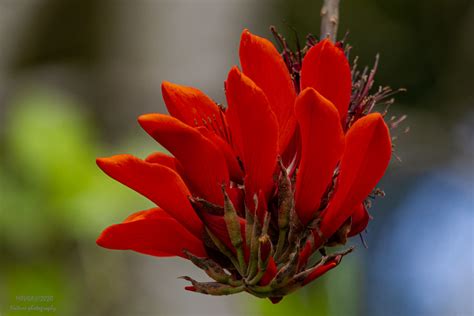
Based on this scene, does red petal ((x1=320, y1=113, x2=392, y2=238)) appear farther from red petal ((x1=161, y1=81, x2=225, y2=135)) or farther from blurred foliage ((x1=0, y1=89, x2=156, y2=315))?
blurred foliage ((x1=0, y1=89, x2=156, y2=315))

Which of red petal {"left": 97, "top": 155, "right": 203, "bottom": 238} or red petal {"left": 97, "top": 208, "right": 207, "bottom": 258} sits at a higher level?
red petal {"left": 97, "top": 155, "right": 203, "bottom": 238}

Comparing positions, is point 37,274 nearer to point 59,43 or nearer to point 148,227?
point 148,227

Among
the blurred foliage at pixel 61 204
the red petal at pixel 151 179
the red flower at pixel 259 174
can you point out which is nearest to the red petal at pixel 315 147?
the red flower at pixel 259 174

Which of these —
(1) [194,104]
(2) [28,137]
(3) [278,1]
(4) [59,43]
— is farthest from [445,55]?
(1) [194,104]

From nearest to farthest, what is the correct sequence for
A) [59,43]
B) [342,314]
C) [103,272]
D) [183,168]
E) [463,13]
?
[183,168]
[342,314]
[103,272]
[59,43]
[463,13]

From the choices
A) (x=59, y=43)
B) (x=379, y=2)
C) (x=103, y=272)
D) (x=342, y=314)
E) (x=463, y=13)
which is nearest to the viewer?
(x=342, y=314)

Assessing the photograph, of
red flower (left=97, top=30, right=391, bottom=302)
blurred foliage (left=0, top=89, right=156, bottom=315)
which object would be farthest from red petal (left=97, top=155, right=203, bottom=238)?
blurred foliage (left=0, top=89, right=156, bottom=315)
